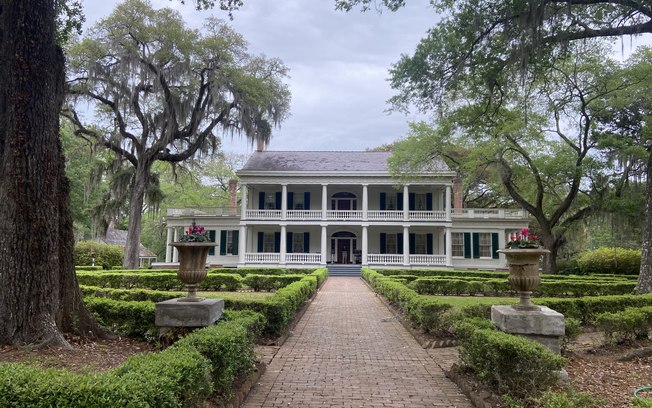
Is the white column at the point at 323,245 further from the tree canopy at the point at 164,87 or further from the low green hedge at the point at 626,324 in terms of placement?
the low green hedge at the point at 626,324

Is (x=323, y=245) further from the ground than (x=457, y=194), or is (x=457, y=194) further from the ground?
(x=457, y=194)

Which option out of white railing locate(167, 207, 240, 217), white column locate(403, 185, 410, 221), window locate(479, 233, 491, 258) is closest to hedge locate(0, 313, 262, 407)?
white column locate(403, 185, 410, 221)

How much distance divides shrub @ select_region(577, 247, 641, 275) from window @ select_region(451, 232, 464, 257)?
7114 mm

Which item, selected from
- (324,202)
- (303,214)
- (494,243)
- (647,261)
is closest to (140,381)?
(647,261)

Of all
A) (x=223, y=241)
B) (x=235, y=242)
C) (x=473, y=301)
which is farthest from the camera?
(x=223, y=241)

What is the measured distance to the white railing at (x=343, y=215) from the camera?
28484 millimetres

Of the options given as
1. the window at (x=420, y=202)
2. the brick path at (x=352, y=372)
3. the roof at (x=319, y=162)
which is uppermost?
the roof at (x=319, y=162)

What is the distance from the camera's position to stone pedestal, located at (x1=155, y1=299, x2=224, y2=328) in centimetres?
543

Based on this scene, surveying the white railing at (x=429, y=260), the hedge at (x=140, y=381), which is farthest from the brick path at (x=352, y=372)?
the white railing at (x=429, y=260)

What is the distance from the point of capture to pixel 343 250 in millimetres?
30469

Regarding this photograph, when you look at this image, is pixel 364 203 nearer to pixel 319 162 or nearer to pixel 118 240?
pixel 319 162

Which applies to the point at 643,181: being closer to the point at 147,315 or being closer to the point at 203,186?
the point at 147,315

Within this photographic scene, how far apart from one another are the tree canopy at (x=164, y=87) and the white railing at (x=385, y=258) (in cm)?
1054

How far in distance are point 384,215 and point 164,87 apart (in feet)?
49.9
